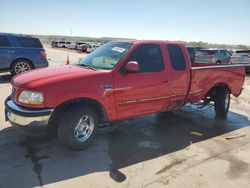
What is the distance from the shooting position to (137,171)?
157 inches

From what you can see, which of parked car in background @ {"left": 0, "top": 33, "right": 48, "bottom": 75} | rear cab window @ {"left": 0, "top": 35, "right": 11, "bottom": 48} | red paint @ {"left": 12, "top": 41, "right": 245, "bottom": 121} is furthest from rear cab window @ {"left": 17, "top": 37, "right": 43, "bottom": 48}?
red paint @ {"left": 12, "top": 41, "right": 245, "bottom": 121}

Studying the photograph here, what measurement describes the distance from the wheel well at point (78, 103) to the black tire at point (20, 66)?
7.48 m

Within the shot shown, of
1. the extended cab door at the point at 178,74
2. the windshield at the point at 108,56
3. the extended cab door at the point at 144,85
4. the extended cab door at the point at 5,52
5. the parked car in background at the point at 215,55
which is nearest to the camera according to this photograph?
the extended cab door at the point at 144,85

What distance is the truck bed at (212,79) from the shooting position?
6086 mm

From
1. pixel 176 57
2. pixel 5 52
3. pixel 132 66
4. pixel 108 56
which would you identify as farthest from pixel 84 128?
pixel 5 52

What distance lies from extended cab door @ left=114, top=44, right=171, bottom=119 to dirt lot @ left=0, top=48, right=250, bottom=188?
0.66 metres

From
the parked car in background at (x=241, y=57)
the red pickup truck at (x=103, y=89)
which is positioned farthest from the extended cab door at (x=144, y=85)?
the parked car in background at (x=241, y=57)

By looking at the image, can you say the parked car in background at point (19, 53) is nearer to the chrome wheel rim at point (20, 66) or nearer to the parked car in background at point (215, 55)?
the chrome wheel rim at point (20, 66)

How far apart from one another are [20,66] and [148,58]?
767 cm

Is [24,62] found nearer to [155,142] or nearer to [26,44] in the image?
[26,44]

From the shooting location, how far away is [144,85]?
5.03 metres

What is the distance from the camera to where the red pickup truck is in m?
4.04

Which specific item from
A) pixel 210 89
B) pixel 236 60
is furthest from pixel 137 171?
pixel 236 60

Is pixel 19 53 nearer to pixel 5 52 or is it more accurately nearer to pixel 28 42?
pixel 5 52
